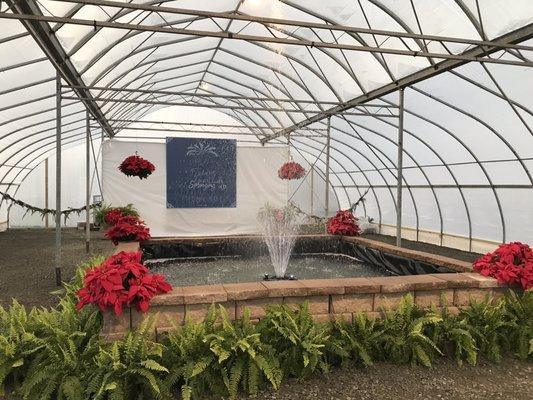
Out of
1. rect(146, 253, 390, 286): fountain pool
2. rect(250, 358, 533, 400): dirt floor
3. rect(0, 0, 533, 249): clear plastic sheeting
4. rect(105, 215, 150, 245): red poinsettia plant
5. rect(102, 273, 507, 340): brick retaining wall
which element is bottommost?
rect(250, 358, 533, 400): dirt floor

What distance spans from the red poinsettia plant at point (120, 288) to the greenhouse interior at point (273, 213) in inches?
0.8

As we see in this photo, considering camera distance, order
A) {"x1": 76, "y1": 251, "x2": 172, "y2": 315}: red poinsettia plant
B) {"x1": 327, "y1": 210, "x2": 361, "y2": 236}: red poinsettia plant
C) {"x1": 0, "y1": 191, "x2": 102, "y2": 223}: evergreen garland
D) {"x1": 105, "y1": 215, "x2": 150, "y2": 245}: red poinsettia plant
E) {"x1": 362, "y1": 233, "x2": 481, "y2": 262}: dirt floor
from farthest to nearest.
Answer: {"x1": 0, "y1": 191, "x2": 102, "y2": 223}: evergreen garland, {"x1": 362, "y1": 233, "x2": 481, "y2": 262}: dirt floor, {"x1": 327, "y1": 210, "x2": 361, "y2": 236}: red poinsettia plant, {"x1": 105, "y1": 215, "x2": 150, "y2": 245}: red poinsettia plant, {"x1": 76, "y1": 251, "x2": 172, "y2": 315}: red poinsettia plant

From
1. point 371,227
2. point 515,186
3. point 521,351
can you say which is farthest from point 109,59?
point 371,227

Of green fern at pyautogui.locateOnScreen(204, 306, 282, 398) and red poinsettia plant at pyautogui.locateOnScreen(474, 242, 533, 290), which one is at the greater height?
red poinsettia plant at pyautogui.locateOnScreen(474, 242, 533, 290)

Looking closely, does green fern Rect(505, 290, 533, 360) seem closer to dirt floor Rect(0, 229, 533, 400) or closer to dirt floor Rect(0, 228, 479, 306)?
dirt floor Rect(0, 229, 533, 400)

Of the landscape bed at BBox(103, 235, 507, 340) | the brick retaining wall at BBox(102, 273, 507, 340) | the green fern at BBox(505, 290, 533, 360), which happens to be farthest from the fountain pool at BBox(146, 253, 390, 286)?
the green fern at BBox(505, 290, 533, 360)

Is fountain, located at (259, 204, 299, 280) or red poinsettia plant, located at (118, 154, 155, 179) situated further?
red poinsettia plant, located at (118, 154, 155, 179)

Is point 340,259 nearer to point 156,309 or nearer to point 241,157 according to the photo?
point 241,157

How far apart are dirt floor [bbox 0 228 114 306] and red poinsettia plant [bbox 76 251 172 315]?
2.88 meters

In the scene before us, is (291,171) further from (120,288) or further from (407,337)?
(120,288)

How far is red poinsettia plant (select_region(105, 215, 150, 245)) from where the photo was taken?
25.8ft

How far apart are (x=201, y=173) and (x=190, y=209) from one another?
1.04 m

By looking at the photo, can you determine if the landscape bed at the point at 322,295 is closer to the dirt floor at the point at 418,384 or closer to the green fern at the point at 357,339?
the green fern at the point at 357,339

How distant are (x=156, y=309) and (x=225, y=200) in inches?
311
